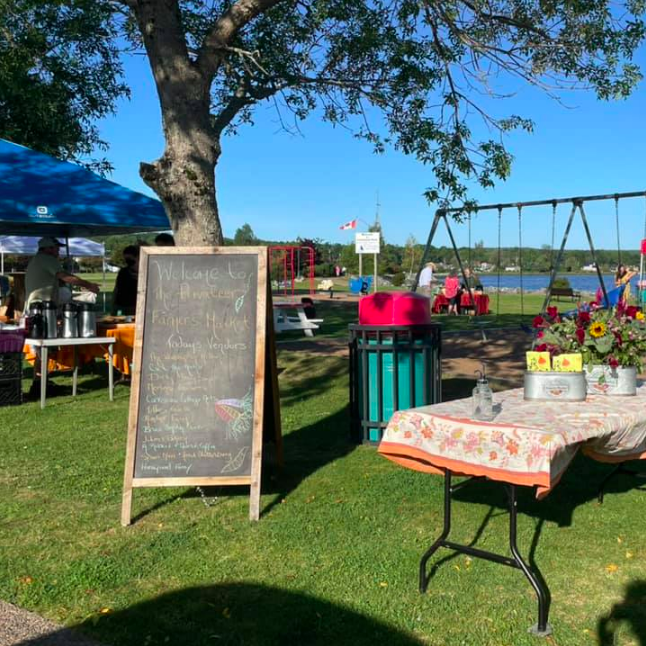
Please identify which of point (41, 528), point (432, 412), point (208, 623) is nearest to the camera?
point (208, 623)

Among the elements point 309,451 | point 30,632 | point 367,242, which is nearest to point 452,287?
point 367,242

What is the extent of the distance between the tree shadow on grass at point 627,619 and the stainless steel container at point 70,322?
627 cm

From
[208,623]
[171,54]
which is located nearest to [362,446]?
[208,623]

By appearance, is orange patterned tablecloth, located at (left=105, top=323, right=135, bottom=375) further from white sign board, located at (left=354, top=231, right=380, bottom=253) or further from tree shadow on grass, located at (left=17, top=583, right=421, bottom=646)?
white sign board, located at (left=354, top=231, right=380, bottom=253)

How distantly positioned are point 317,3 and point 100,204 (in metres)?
3.73

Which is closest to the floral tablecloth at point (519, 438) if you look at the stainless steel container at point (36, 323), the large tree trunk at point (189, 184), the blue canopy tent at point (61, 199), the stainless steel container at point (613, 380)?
the stainless steel container at point (613, 380)

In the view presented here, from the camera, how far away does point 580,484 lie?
5.16 metres

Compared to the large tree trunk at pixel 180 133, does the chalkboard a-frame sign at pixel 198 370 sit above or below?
below

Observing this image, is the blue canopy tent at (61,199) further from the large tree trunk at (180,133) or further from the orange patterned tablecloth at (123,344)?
the large tree trunk at (180,133)

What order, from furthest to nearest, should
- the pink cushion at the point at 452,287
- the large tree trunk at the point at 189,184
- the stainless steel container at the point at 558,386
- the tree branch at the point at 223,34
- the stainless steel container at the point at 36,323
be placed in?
the pink cushion at the point at 452,287, the stainless steel container at the point at 36,323, the tree branch at the point at 223,34, the large tree trunk at the point at 189,184, the stainless steel container at the point at 558,386

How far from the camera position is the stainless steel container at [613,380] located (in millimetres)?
4098

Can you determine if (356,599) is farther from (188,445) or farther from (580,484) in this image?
(580,484)

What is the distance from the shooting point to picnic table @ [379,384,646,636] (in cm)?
311

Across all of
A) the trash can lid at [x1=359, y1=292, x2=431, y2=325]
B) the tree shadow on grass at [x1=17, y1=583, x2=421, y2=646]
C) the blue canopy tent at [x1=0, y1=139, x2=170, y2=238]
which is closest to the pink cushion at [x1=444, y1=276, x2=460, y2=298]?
the blue canopy tent at [x1=0, y1=139, x2=170, y2=238]
